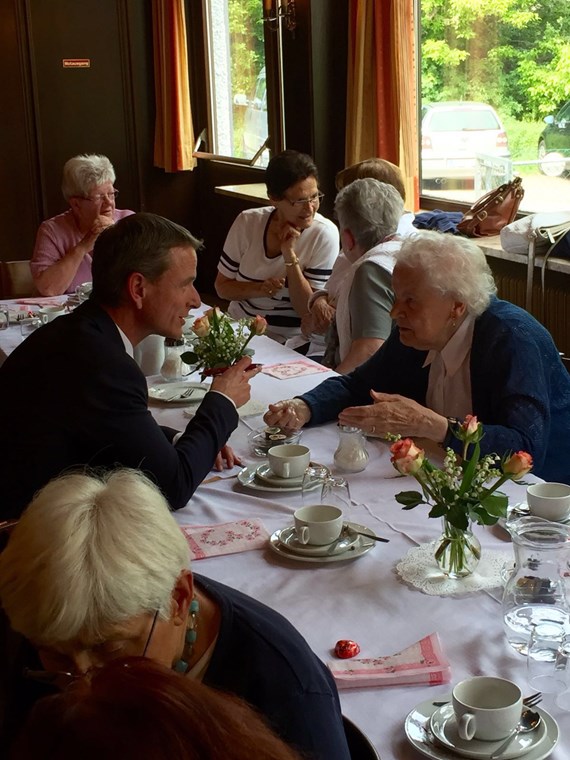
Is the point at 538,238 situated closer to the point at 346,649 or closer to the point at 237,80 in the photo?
the point at 346,649

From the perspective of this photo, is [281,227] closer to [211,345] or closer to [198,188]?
[211,345]

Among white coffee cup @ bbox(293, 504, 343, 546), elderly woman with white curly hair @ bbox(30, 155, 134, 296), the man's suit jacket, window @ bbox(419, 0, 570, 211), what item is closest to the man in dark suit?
the man's suit jacket

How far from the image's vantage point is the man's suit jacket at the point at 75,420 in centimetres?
203

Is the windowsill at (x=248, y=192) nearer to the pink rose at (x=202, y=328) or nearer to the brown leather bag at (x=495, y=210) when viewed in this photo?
the brown leather bag at (x=495, y=210)

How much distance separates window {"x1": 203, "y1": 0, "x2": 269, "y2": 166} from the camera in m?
7.04

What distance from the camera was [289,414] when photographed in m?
2.57

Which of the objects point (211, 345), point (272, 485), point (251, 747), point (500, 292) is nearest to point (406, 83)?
point (500, 292)

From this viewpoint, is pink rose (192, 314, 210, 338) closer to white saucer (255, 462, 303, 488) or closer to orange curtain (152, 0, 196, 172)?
white saucer (255, 462, 303, 488)

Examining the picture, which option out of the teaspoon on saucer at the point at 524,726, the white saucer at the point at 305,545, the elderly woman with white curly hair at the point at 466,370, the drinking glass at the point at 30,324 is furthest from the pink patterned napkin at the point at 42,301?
the teaspoon on saucer at the point at 524,726

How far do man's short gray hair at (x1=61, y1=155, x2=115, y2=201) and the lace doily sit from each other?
328 cm

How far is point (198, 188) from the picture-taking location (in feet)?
27.2

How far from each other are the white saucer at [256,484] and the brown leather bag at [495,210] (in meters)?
2.54

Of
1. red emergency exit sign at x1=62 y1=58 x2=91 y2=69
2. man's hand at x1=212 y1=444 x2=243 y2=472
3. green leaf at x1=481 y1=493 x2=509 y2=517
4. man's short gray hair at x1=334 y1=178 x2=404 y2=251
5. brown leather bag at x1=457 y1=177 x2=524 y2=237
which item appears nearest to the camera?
green leaf at x1=481 y1=493 x2=509 y2=517

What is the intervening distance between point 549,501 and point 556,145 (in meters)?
2.92
